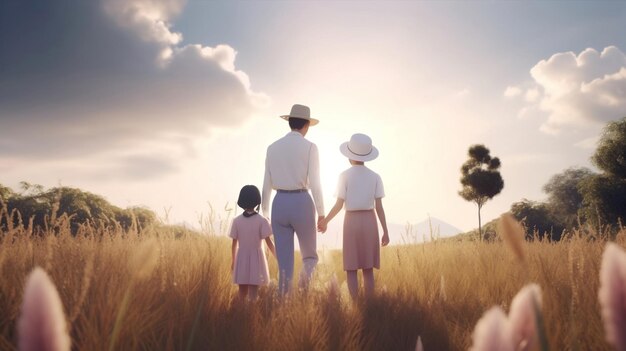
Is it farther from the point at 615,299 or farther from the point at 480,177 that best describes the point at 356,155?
the point at 480,177

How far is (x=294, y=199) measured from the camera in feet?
18.9

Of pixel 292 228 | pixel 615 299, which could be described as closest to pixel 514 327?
pixel 615 299

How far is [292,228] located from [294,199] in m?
0.39

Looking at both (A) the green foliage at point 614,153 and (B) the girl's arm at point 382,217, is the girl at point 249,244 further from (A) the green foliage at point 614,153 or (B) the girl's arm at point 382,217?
(A) the green foliage at point 614,153

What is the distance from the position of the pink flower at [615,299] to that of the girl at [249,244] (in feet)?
16.5

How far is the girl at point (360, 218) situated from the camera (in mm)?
6332

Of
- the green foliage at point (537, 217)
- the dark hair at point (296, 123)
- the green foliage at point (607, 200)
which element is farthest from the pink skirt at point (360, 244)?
the green foliage at point (537, 217)

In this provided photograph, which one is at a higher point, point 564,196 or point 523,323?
point 564,196

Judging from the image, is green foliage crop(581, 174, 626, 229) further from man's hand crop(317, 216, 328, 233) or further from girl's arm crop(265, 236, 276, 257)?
girl's arm crop(265, 236, 276, 257)

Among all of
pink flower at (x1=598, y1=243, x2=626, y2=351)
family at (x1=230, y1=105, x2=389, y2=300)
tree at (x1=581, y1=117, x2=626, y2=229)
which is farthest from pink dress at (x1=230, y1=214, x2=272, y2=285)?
tree at (x1=581, y1=117, x2=626, y2=229)

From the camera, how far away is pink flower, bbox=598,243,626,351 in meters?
0.53

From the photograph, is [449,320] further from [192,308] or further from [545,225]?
[545,225]

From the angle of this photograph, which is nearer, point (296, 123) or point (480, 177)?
point (296, 123)

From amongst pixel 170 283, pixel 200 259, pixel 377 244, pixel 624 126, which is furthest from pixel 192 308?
pixel 624 126
